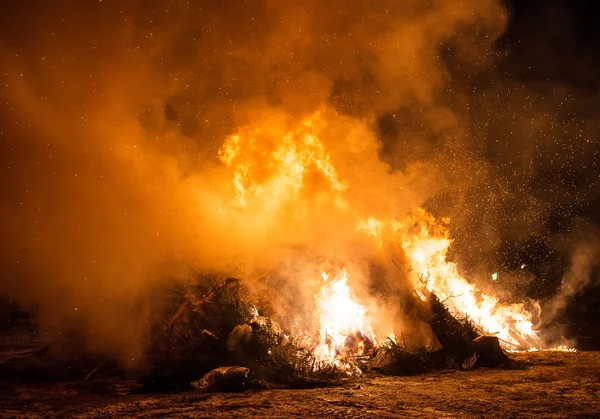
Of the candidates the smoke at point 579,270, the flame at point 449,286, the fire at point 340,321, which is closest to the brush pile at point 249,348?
the fire at point 340,321

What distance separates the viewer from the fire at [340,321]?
26.6 ft

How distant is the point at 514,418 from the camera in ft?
15.1

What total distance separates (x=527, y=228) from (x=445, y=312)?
1344 cm

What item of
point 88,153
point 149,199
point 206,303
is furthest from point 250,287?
point 88,153

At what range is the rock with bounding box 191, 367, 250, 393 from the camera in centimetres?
601

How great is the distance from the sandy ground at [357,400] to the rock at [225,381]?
0.21 m

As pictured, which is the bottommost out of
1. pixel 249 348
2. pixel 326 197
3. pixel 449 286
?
pixel 249 348

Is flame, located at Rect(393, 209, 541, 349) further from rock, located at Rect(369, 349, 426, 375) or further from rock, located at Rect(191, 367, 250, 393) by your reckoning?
rock, located at Rect(191, 367, 250, 393)

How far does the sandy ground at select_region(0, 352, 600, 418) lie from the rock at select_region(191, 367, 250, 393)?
21cm

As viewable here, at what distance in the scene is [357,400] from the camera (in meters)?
5.50

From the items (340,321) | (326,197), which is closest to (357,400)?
(340,321)

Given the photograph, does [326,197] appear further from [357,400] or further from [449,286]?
[357,400]

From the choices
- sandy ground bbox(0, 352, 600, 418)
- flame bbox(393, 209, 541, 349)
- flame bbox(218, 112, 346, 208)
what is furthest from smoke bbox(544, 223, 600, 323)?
flame bbox(218, 112, 346, 208)

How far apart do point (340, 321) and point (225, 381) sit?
10.4 feet
